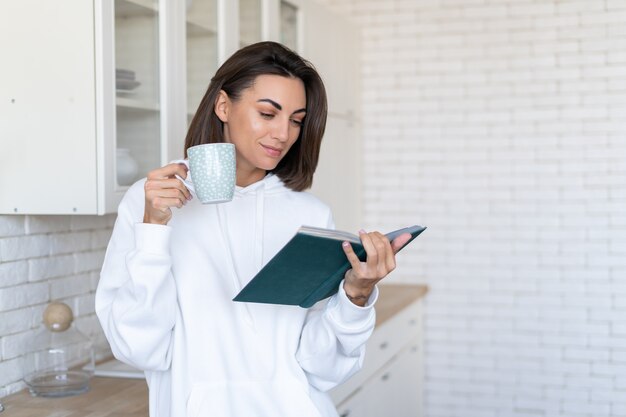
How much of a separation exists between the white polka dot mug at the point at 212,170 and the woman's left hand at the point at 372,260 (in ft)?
0.80

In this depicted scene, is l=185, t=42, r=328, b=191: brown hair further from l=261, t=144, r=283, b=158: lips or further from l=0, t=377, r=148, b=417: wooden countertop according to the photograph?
l=0, t=377, r=148, b=417: wooden countertop

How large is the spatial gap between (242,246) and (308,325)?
219 mm

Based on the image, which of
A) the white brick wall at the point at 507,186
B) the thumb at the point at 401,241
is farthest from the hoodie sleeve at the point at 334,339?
the white brick wall at the point at 507,186

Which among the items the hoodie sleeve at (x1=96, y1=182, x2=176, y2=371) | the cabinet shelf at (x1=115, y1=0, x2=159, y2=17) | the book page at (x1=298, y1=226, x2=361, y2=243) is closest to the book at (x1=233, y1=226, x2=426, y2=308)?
the book page at (x1=298, y1=226, x2=361, y2=243)

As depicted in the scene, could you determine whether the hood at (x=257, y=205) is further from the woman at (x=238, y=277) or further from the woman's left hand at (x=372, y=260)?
the woman's left hand at (x=372, y=260)

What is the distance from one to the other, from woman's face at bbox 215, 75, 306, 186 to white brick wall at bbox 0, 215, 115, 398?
80 cm

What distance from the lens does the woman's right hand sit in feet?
4.93

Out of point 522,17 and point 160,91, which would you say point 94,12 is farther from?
point 522,17

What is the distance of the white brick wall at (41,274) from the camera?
221 centimetres

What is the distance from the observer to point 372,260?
154cm

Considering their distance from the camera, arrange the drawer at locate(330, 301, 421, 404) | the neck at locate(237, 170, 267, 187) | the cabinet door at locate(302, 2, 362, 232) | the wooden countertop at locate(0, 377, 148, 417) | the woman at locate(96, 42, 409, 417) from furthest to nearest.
A: the cabinet door at locate(302, 2, 362, 232), the drawer at locate(330, 301, 421, 404), the wooden countertop at locate(0, 377, 148, 417), the neck at locate(237, 170, 267, 187), the woman at locate(96, 42, 409, 417)

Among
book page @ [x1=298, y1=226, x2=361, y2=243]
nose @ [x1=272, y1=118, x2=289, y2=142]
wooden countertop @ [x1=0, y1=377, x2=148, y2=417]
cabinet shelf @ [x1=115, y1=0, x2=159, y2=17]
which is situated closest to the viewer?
book page @ [x1=298, y1=226, x2=361, y2=243]

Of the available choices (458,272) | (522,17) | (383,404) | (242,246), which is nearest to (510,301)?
(458,272)

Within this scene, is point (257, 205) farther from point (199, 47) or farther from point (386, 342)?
point (386, 342)
